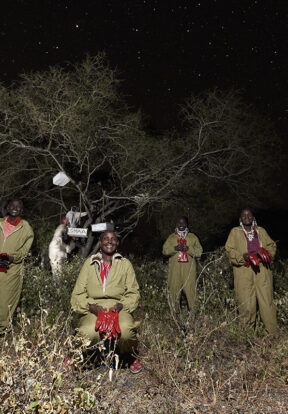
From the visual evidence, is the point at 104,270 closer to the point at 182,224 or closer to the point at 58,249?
the point at 182,224

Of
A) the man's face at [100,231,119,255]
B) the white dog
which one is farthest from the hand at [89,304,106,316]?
the white dog

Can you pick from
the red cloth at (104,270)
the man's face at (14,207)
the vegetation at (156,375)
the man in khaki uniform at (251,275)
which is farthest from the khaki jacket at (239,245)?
the man's face at (14,207)

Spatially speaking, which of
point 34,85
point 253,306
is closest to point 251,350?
point 253,306

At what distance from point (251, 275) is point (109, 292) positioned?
192 centimetres

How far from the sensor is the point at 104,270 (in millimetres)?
3934

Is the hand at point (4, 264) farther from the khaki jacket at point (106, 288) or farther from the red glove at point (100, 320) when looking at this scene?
the red glove at point (100, 320)

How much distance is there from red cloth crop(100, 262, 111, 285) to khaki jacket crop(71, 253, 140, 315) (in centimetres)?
3

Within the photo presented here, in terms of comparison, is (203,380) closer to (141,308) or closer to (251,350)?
(251,350)

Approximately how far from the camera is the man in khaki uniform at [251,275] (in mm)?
4770

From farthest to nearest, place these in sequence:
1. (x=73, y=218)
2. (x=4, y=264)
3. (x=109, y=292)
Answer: (x=73, y=218) → (x=4, y=264) → (x=109, y=292)

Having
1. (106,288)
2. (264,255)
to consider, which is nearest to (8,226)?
(106,288)

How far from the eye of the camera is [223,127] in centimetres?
927

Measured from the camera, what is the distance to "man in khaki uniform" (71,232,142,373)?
12.2 ft

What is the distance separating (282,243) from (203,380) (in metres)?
8.40
